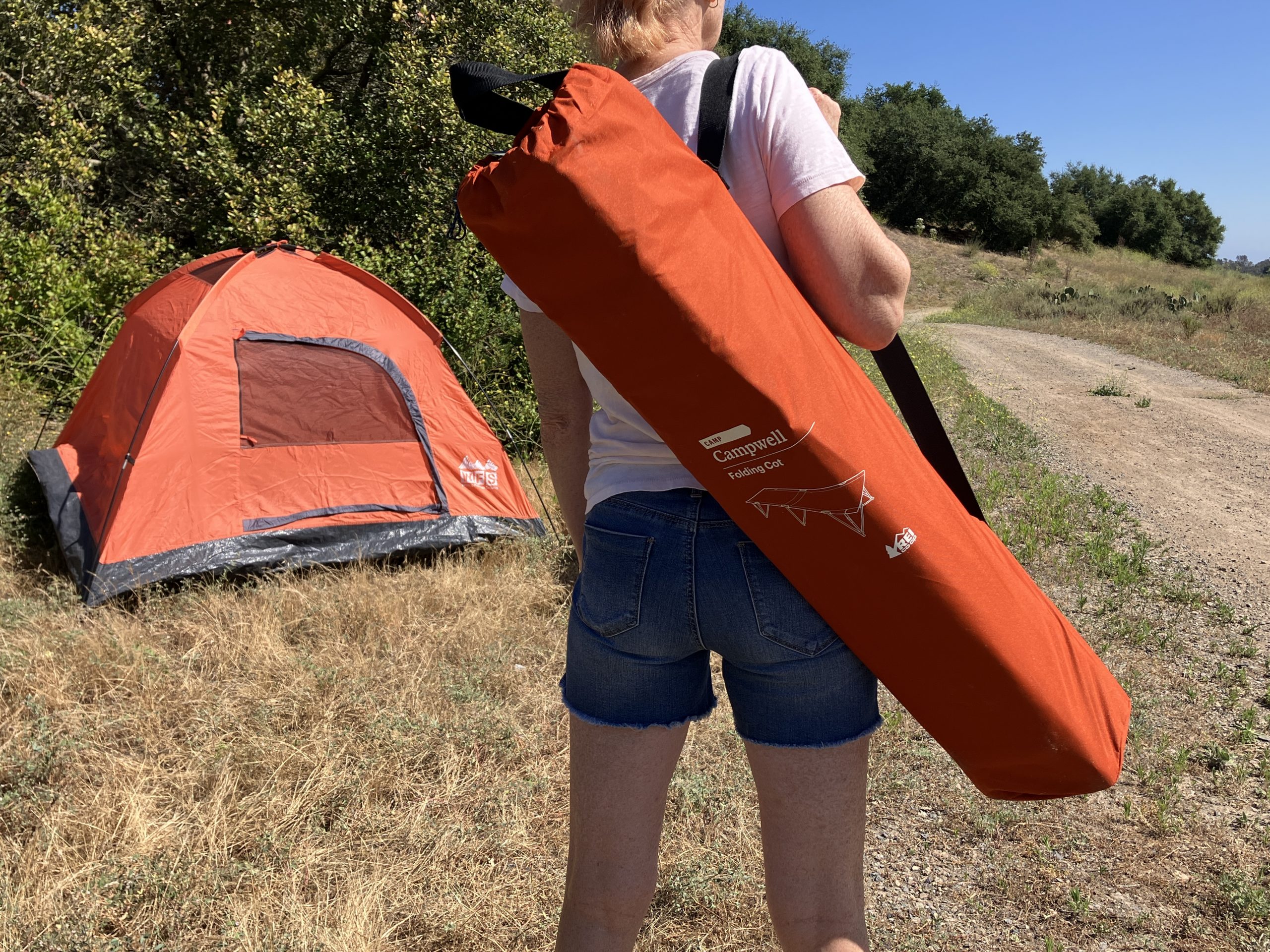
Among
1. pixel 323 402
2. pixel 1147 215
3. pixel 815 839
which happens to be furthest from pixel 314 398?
pixel 1147 215

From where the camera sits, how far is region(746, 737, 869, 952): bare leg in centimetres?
108

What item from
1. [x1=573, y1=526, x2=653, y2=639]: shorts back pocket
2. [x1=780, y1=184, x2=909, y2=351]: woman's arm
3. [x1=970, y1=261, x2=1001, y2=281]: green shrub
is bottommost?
[x1=573, y1=526, x2=653, y2=639]: shorts back pocket

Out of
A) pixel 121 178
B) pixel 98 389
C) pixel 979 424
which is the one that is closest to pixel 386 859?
pixel 98 389

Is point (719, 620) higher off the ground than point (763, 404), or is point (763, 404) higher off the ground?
point (763, 404)

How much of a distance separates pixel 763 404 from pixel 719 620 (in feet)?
0.92

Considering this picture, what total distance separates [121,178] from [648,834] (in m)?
9.75

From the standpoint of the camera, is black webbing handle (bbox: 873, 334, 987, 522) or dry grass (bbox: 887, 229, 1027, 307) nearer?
black webbing handle (bbox: 873, 334, 987, 522)

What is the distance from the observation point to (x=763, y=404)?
95 cm

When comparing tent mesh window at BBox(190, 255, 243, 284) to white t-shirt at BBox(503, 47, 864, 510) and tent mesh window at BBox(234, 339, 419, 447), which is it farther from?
white t-shirt at BBox(503, 47, 864, 510)

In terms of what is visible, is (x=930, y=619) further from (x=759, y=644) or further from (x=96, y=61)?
(x=96, y=61)

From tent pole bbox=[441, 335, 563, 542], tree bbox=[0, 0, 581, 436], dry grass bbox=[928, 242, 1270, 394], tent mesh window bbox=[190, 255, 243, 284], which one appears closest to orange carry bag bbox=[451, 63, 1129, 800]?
tent pole bbox=[441, 335, 563, 542]

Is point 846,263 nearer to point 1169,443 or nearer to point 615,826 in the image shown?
point 615,826

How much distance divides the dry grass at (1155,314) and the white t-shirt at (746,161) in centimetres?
1170

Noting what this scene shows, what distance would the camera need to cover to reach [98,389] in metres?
4.94
